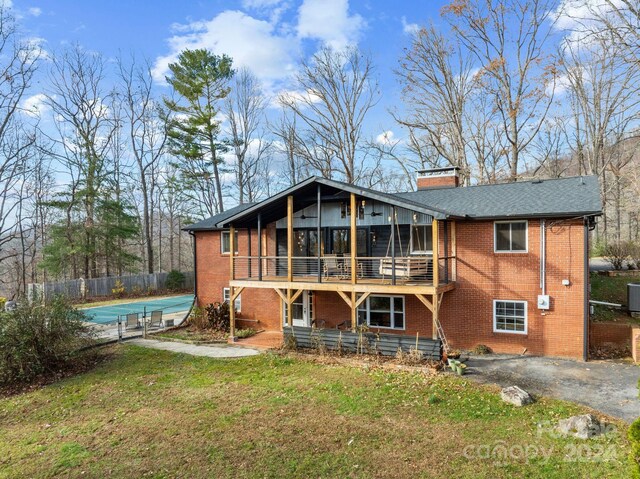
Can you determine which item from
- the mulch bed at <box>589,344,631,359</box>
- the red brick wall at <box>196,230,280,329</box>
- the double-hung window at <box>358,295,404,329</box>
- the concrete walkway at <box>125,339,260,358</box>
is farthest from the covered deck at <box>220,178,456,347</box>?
the mulch bed at <box>589,344,631,359</box>

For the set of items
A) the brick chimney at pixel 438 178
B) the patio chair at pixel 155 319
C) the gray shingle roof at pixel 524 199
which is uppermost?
the brick chimney at pixel 438 178

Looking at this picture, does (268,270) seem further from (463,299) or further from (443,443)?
(443,443)

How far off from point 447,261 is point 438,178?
5.87 metres

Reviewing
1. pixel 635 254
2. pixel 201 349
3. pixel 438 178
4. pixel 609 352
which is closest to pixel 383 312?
pixel 201 349

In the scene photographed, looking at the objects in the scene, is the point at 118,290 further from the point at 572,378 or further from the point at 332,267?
the point at 572,378

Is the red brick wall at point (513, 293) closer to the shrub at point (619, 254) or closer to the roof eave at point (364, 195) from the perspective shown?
the roof eave at point (364, 195)

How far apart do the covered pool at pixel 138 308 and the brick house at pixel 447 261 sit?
10106mm

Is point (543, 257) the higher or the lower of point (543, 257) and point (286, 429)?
the higher

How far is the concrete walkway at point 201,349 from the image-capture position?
1358 centimetres

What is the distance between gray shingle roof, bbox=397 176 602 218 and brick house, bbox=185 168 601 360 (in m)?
0.04

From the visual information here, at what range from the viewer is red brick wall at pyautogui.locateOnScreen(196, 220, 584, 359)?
1205cm

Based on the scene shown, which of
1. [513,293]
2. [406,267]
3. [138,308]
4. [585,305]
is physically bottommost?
[138,308]

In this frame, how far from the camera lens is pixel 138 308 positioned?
81.8ft

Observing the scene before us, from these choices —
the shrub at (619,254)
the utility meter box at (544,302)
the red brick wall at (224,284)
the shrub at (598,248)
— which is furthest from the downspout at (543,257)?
the shrub at (598,248)
